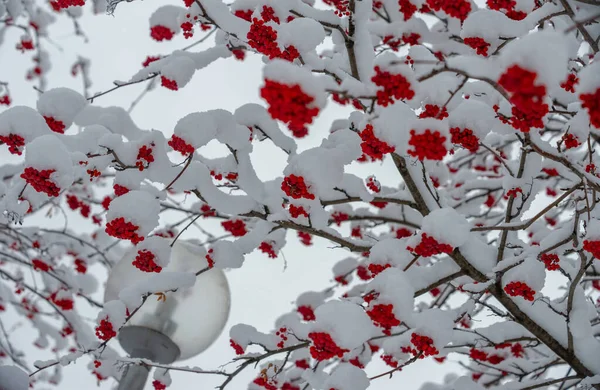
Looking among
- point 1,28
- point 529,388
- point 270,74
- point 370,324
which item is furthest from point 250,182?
point 1,28

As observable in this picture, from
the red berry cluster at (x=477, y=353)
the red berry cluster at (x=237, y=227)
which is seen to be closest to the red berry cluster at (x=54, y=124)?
the red berry cluster at (x=237, y=227)

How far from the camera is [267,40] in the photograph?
2.57m

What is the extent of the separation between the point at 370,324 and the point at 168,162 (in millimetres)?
1402

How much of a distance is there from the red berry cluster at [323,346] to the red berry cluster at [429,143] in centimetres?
91

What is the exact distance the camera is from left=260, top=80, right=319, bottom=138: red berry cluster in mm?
1552

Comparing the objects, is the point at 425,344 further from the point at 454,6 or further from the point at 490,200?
the point at 490,200

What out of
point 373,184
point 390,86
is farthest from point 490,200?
point 390,86

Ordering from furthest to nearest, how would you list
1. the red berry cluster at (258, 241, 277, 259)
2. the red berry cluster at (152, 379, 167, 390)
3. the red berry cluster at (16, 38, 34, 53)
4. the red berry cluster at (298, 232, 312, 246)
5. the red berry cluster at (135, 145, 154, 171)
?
1. the red berry cluster at (16, 38, 34, 53)
2. the red berry cluster at (298, 232, 312, 246)
3. the red berry cluster at (258, 241, 277, 259)
4. the red berry cluster at (152, 379, 167, 390)
5. the red berry cluster at (135, 145, 154, 171)

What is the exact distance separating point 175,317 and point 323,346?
1466mm

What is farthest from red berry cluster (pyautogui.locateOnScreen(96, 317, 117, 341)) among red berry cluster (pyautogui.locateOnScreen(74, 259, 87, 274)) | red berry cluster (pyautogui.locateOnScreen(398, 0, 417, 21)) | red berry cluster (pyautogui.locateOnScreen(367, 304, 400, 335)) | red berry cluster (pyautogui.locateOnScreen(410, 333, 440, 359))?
red berry cluster (pyautogui.locateOnScreen(74, 259, 87, 274))

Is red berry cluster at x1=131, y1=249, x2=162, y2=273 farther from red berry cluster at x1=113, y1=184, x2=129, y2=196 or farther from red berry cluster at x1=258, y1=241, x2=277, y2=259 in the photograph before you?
red berry cluster at x1=258, y1=241, x2=277, y2=259

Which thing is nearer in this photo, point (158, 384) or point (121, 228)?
point (121, 228)

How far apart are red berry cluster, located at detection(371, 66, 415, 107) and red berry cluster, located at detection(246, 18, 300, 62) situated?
854 mm

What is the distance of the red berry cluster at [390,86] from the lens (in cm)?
177
